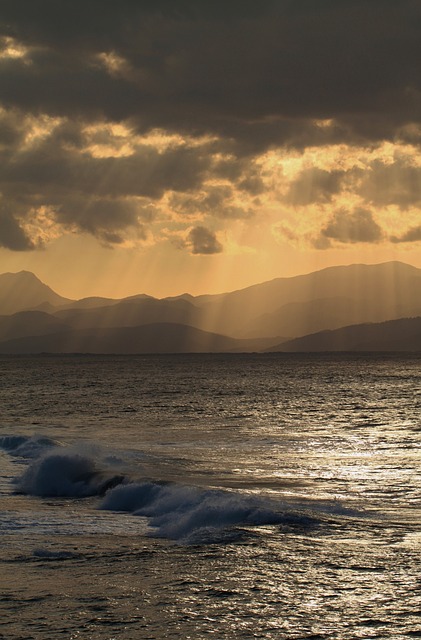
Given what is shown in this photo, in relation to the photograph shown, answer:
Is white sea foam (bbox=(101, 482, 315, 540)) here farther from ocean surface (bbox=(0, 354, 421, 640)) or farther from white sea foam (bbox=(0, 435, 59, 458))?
white sea foam (bbox=(0, 435, 59, 458))

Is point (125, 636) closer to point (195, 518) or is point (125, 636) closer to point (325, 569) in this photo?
point (325, 569)

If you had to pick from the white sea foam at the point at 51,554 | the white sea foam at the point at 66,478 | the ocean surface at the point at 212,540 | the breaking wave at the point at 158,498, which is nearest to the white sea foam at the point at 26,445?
the ocean surface at the point at 212,540

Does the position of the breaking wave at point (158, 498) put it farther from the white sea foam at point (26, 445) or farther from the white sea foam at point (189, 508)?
the white sea foam at point (26, 445)

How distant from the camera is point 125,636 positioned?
12781mm

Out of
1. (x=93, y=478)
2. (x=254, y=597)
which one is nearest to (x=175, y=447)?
(x=93, y=478)

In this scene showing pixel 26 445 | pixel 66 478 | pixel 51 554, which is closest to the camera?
pixel 51 554

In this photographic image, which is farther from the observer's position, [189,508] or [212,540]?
[189,508]

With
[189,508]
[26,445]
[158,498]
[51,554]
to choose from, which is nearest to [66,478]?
[158,498]

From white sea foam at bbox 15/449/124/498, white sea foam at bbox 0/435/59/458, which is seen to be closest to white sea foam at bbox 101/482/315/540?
white sea foam at bbox 15/449/124/498

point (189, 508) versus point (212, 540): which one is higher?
point (189, 508)

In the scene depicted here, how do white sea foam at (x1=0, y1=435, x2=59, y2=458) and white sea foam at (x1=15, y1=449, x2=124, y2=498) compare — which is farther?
white sea foam at (x1=0, y1=435, x2=59, y2=458)

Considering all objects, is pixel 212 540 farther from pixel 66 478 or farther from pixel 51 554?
pixel 66 478

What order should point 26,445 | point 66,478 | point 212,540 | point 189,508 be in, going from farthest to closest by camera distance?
point 26,445, point 66,478, point 189,508, point 212,540

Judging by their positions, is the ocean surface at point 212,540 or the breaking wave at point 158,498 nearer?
the ocean surface at point 212,540
